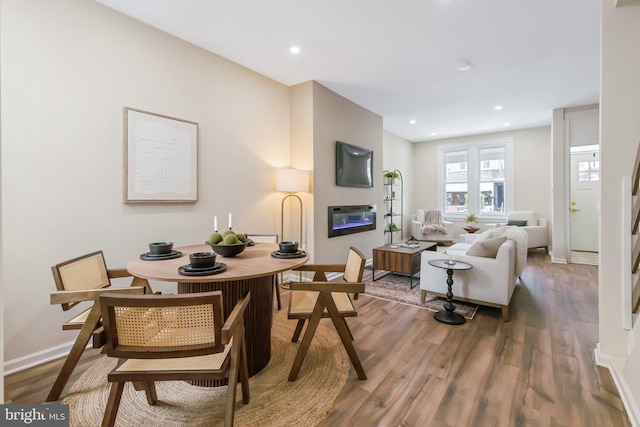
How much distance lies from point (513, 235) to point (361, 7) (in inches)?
111

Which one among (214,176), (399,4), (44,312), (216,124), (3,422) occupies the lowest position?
(3,422)

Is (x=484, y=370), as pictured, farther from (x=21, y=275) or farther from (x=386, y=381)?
(x=21, y=275)

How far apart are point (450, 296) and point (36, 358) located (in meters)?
3.42

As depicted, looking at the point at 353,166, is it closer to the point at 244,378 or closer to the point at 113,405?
the point at 244,378

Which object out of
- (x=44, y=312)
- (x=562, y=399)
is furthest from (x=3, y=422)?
(x=562, y=399)

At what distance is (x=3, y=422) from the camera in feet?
4.18

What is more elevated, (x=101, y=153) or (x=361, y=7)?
(x=361, y=7)

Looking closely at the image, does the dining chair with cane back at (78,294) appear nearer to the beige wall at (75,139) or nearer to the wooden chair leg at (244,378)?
the beige wall at (75,139)

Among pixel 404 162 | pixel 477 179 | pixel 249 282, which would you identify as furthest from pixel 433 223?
pixel 249 282

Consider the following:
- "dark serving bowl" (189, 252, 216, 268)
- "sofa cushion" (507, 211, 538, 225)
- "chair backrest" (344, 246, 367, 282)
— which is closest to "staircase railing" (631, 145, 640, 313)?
"chair backrest" (344, 246, 367, 282)

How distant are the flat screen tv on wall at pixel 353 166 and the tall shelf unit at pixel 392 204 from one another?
906 mm

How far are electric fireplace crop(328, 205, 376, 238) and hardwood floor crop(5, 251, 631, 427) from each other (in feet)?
5.04

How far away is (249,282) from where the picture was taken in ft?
6.04

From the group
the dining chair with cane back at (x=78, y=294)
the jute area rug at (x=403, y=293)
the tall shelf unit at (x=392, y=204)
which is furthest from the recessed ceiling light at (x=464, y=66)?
the dining chair with cane back at (x=78, y=294)
